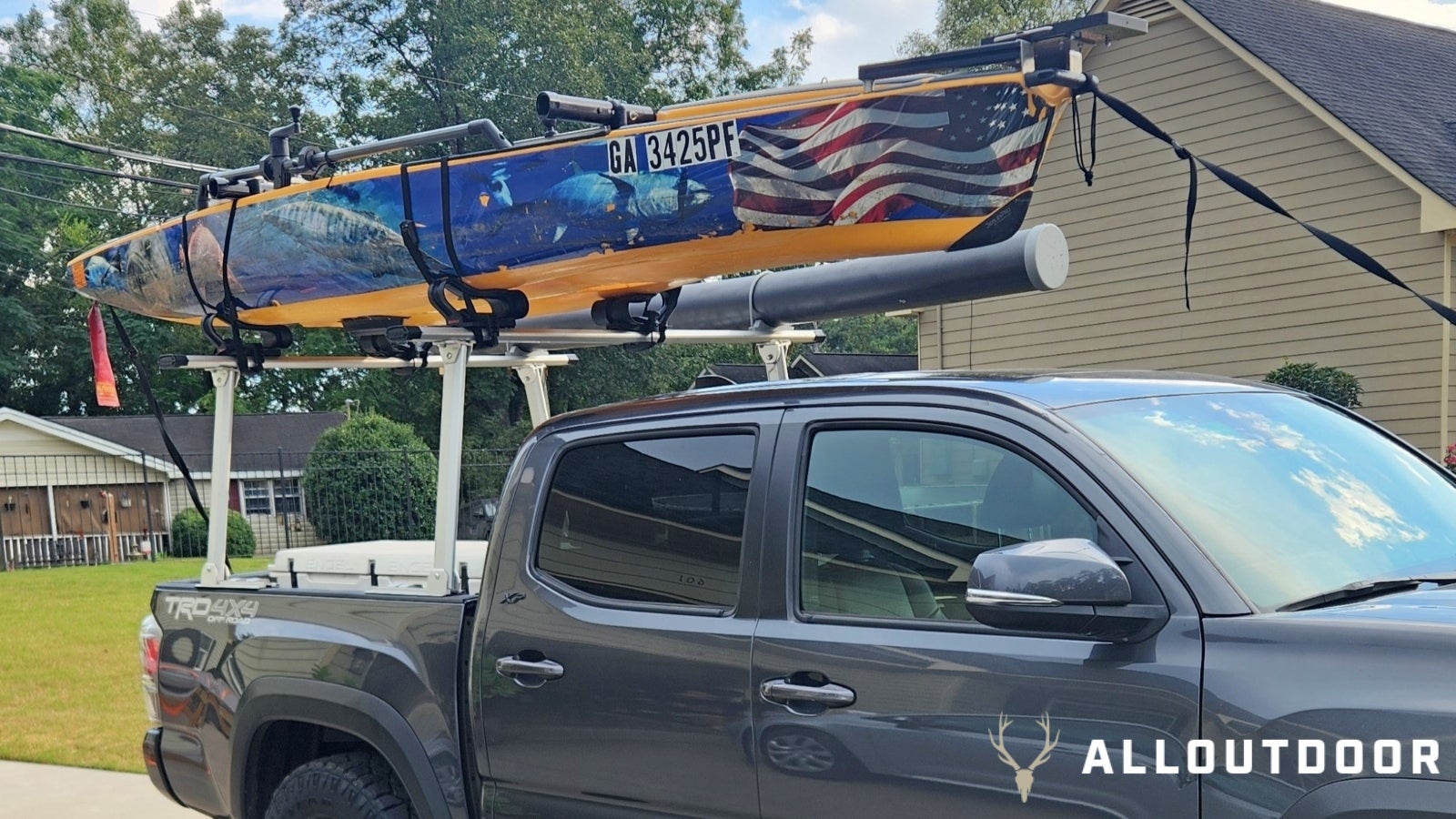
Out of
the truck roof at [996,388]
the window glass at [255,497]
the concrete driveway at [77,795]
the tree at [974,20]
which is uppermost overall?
the tree at [974,20]

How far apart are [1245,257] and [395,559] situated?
13.1 meters

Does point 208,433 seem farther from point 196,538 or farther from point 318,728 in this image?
point 318,728

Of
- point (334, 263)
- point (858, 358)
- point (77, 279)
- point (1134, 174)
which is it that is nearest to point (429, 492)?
point (858, 358)

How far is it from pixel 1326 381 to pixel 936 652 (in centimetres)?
1259

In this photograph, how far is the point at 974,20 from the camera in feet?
123

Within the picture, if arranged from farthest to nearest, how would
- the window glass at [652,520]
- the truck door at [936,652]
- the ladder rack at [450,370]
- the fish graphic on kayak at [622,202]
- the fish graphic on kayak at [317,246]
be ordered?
1. the fish graphic on kayak at [317,246]
2. the fish graphic on kayak at [622,202]
3. the ladder rack at [450,370]
4. the window glass at [652,520]
5. the truck door at [936,652]

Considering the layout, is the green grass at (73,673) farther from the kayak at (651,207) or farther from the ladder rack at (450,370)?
the kayak at (651,207)

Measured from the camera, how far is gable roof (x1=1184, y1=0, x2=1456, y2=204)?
45.9ft

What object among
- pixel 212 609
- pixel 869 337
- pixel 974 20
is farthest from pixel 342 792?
pixel 869 337

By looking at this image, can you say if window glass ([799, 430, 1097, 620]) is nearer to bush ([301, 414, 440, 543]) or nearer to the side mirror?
the side mirror

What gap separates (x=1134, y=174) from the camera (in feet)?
54.2

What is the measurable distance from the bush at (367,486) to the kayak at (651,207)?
18892 millimetres

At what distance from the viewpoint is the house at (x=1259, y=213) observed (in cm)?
1387

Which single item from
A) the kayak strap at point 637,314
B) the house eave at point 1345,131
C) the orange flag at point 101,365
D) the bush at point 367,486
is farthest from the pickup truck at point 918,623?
the bush at point 367,486
